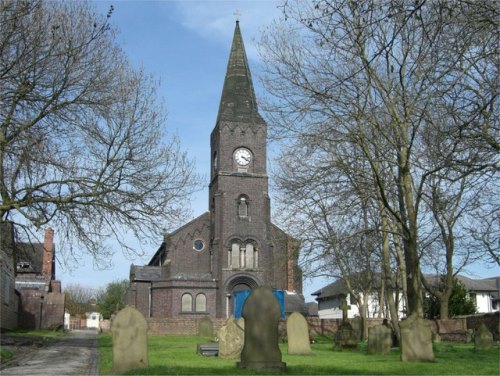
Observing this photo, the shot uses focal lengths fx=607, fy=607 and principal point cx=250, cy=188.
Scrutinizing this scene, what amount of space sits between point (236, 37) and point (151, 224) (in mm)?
36763

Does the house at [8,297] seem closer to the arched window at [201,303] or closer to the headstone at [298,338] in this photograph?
the headstone at [298,338]

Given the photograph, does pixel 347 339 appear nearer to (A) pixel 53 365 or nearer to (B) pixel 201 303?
(A) pixel 53 365

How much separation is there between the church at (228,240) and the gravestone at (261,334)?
34.1 m

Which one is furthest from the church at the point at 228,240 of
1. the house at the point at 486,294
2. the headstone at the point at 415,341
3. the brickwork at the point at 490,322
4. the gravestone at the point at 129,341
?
the house at the point at 486,294

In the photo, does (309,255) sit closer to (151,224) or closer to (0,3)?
(151,224)

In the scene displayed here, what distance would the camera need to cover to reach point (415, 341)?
15141 mm

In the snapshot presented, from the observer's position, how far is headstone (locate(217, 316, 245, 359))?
675 inches

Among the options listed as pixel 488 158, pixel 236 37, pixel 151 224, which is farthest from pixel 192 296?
pixel 488 158

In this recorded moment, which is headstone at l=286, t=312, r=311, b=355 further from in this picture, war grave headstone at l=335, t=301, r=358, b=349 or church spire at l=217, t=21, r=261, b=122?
church spire at l=217, t=21, r=261, b=122

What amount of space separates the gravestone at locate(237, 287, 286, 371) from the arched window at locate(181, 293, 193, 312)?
117ft

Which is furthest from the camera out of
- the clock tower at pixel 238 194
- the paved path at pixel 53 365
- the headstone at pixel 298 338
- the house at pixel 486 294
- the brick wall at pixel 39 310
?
the house at pixel 486 294

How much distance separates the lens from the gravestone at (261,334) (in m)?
11.9

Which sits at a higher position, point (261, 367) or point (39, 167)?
point (39, 167)

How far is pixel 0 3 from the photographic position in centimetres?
1425
